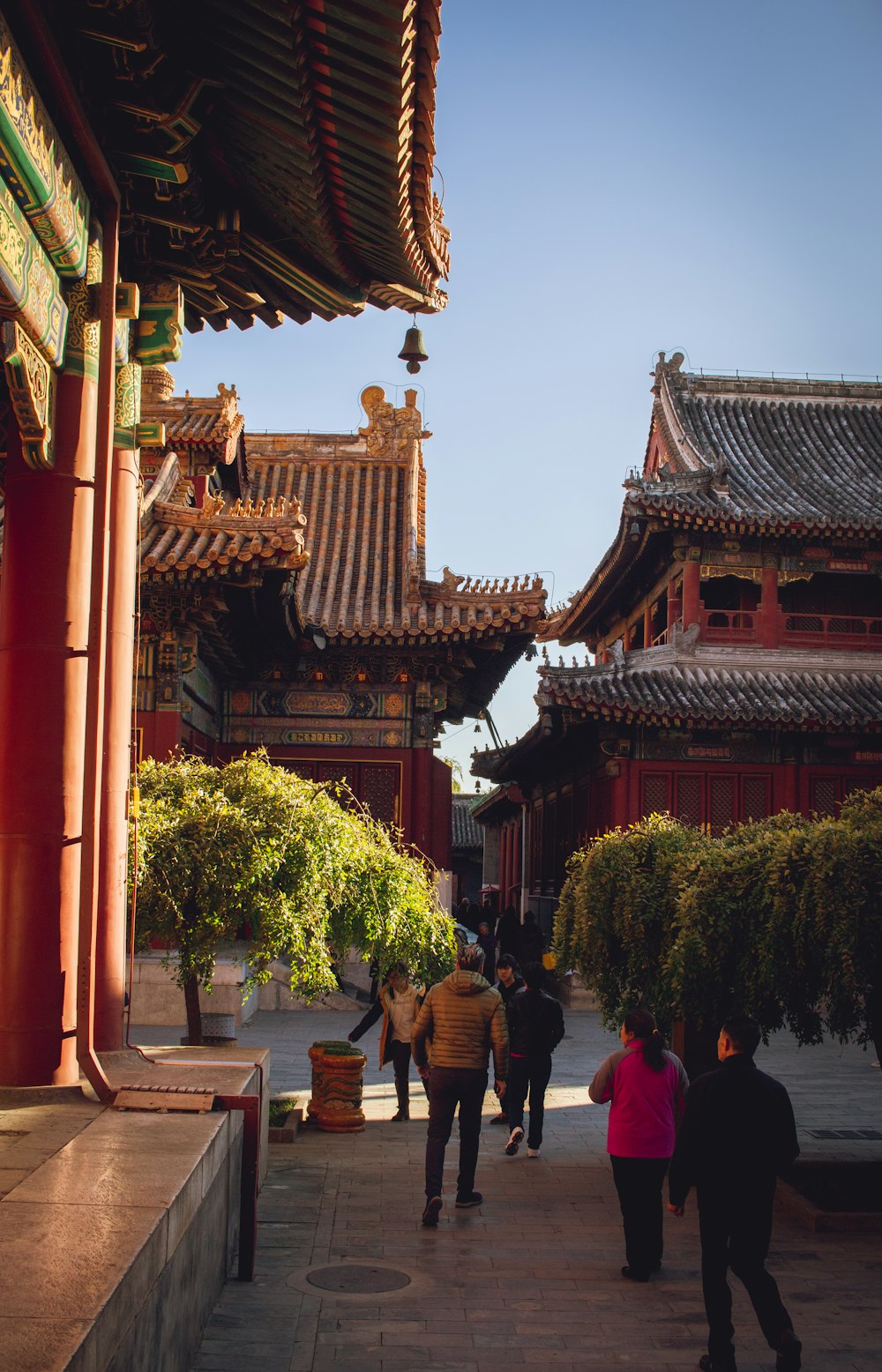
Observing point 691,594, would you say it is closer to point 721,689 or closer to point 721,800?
point 721,689

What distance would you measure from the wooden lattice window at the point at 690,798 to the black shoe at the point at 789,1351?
17252 millimetres

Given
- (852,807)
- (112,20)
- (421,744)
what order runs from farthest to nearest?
(421,744) → (852,807) → (112,20)

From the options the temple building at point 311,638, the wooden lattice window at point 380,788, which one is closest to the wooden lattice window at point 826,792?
the temple building at point 311,638

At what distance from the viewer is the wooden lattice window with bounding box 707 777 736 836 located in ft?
74.1

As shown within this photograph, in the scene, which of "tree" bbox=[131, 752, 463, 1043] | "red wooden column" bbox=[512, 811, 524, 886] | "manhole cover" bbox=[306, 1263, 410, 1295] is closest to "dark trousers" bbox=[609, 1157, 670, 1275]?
"manhole cover" bbox=[306, 1263, 410, 1295]

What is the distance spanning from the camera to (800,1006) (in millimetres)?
8016

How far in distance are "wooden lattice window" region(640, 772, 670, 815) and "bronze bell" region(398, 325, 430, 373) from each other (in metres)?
14.2

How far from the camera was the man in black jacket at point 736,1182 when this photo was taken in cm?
545

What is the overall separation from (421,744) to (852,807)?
11.8m

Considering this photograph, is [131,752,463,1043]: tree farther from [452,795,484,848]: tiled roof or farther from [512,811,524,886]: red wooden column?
[452,795,484,848]: tiled roof

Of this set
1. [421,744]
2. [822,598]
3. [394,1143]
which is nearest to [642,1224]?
[394,1143]

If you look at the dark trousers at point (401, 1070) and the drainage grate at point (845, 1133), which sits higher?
the dark trousers at point (401, 1070)

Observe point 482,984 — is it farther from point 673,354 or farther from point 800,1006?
point 673,354

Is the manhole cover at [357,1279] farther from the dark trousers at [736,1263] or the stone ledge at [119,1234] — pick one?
the dark trousers at [736,1263]
